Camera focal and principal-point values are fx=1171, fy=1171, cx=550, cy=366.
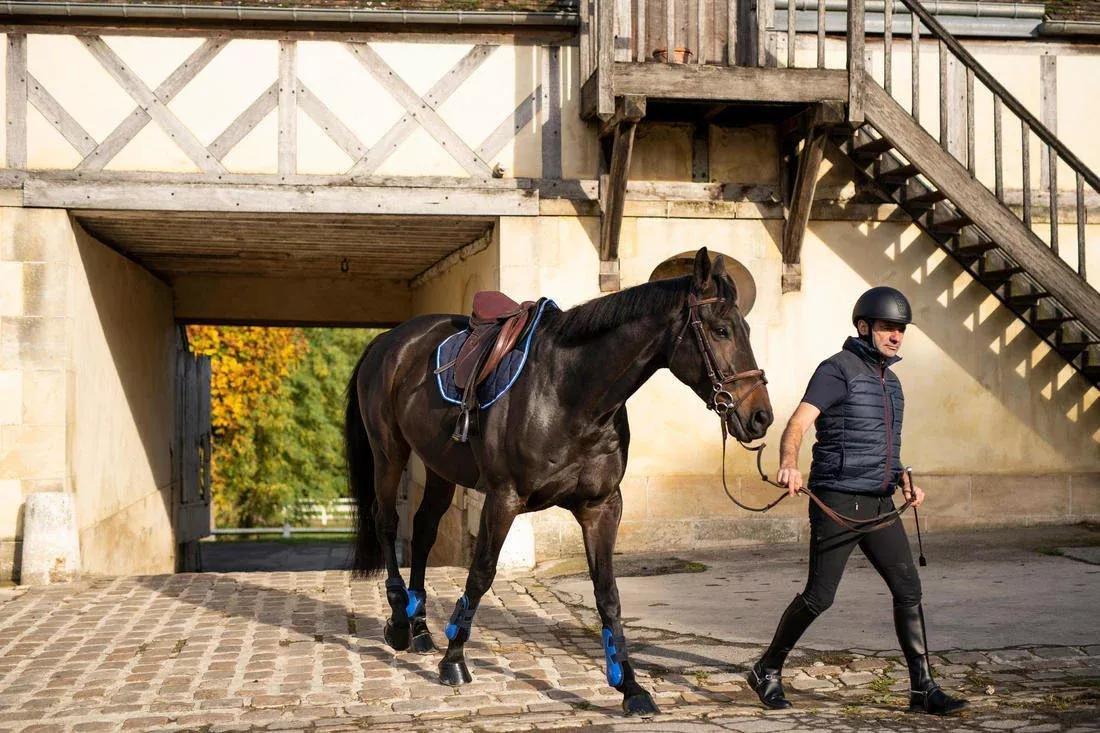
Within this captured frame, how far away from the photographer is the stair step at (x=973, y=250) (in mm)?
9609

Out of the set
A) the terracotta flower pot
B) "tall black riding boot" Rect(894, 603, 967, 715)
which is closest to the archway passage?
the terracotta flower pot

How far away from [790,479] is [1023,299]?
20.9 ft

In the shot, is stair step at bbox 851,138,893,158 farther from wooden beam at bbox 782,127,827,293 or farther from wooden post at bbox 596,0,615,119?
wooden post at bbox 596,0,615,119

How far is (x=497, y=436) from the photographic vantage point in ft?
17.6

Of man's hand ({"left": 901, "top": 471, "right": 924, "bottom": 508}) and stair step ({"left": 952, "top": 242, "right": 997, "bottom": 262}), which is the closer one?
man's hand ({"left": 901, "top": 471, "right": 924, "bottom": 508})

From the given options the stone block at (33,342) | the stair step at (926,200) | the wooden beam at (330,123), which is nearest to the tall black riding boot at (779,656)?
the stair step at (926,200)

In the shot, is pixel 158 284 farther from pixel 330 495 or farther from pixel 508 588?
pixel 330 495

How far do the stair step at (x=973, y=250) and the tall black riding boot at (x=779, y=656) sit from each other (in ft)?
18.7

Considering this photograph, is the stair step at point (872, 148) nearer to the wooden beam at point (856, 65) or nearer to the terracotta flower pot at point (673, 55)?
the wooden beam at point (856, 65)

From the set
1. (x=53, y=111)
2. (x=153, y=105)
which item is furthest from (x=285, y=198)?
(x=53, y=111)

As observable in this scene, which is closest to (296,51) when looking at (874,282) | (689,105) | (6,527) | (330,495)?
(689,105)

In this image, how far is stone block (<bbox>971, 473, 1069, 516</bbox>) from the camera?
32.9 ft

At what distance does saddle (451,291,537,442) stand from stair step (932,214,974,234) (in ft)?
17.1

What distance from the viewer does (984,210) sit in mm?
9250
